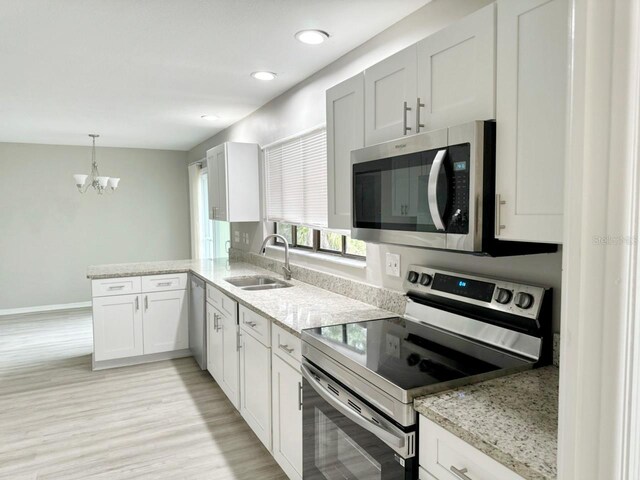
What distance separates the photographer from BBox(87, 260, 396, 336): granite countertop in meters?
2.14

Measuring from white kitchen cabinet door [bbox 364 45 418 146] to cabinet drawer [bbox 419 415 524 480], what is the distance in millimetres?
1043

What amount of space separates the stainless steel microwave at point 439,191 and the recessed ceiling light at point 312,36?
3.14 ft

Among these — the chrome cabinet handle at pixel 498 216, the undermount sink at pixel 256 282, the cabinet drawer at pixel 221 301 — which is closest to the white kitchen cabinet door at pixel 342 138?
the chrome cabinet handle at pixel 498 216

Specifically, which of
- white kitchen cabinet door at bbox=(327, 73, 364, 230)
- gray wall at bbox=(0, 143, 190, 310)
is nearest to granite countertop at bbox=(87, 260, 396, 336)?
white kitchen cabinet door at bbox=(327, 73, 364, 230)

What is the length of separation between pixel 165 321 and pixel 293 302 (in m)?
2.05

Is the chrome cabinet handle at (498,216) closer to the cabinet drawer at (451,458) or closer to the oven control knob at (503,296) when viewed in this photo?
the oven control knob at (503,296)

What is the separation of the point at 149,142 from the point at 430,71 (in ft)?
18.0

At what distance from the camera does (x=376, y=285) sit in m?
2.48

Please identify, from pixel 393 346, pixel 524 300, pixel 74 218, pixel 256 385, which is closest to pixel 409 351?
pixel 393 346

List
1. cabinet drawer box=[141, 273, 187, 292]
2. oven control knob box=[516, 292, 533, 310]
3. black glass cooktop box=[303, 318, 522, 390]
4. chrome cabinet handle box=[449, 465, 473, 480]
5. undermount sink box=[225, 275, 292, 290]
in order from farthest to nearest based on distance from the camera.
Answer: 1. cabinet drawer box=[141, 273, 187, 292]
2. undermount sink box=[225, 275, 292, 290]
3. oven control knob box=[516, 292, 533, 310]
4. black glass cooktop box=[303, 318, 522, 390]
5. chrome cabinet handle box=[449, 465, 473, 480]

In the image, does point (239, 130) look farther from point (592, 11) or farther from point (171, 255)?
point (592, 11)

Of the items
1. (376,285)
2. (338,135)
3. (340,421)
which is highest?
(338,135)

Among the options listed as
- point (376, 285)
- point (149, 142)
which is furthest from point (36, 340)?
point (376, 285)

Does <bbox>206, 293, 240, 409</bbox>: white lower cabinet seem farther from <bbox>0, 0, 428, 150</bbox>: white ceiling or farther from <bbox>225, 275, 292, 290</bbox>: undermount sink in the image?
<bbox>0, 0, 428, 150</bbox>: white ceiling
